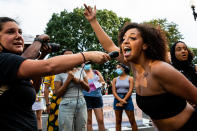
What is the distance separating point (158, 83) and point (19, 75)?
1277 mm

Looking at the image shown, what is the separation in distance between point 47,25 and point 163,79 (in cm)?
2804

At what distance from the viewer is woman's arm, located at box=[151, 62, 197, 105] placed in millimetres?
1766

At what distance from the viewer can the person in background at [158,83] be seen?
70.6 inches

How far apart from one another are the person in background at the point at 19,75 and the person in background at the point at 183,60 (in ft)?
8.65

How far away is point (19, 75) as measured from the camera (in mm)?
1466

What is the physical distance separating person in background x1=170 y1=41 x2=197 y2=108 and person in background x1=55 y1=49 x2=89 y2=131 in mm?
1903

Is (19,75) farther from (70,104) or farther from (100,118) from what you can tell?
(100,118)

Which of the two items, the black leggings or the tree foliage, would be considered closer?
the black leggings

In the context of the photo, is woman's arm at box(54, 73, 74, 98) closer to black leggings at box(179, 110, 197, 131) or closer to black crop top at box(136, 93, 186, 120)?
black crop top at box(136, 93, 186, 120)

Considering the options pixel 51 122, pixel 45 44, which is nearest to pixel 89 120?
pixel 51 122

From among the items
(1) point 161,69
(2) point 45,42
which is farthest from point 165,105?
(2) point 45,42

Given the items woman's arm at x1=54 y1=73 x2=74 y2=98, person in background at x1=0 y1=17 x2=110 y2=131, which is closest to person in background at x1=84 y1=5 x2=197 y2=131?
person in background at x1=0 y1=17 x2=110 y2=131

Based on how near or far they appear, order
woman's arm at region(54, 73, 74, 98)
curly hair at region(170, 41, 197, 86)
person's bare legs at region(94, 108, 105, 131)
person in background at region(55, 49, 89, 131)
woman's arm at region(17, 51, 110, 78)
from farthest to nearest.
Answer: person's bare legs at region(94, 108, 105, 131) → curly hair at region(170, 41, 197, 86) → woman's arm at region(54, 73, 74, 98) → person in background at region(55, 49, 89, 131) → woman's arm at region(17, 51, 110, 78)

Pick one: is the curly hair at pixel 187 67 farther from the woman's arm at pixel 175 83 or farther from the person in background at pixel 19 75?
the person in background at pixel 19 75
